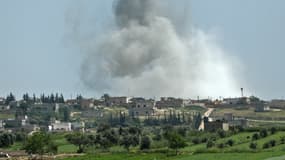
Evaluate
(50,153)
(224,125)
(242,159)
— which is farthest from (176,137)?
(224,125)

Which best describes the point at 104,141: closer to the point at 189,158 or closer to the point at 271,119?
the point at 189,158

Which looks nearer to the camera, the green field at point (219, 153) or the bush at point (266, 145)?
the green field at point (219, 153)

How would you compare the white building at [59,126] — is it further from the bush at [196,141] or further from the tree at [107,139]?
the bush at [196,141]

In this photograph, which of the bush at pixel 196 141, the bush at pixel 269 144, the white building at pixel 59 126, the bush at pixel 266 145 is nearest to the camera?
the bush at pixel 266 145

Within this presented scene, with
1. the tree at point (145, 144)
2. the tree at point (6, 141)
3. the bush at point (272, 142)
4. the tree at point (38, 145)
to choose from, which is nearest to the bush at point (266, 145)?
the bush at point (272, 142)

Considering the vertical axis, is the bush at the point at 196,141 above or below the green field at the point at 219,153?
above

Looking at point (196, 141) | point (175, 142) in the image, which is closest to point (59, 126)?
point (196, 141)

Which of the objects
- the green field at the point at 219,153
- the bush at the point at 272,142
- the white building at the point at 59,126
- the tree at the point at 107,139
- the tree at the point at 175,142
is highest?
the white building at the point at 59,126

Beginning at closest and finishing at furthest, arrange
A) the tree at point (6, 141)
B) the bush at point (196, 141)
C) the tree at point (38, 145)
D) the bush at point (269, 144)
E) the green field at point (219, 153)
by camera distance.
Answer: the green field at point (219, 153), the bush at point (269, 144), the tree at point (38, 145), the bush at point (196, 141), the tree at point (6, 141)

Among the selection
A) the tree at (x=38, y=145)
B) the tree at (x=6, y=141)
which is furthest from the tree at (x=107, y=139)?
the tree at (x=6, y=141)

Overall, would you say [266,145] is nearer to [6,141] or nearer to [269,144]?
[269,144]

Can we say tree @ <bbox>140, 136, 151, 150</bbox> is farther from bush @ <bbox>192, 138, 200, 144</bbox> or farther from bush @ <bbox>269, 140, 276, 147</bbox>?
bush @ <bbox>269, 140, 276, 147</bbox>

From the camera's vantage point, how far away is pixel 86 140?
99.8 meters

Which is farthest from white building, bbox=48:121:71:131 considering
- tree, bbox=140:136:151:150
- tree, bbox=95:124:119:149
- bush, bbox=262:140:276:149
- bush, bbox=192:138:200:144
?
bush, bbox=262:140:276:149
